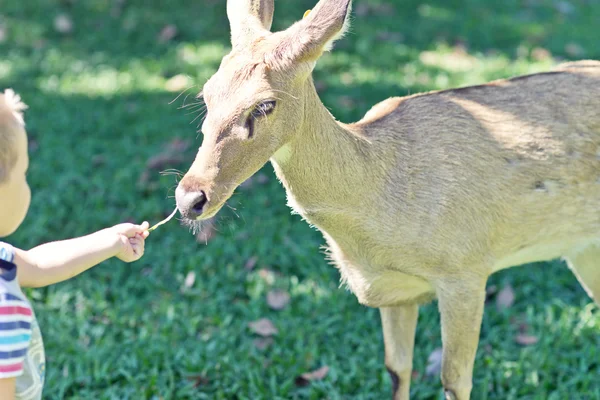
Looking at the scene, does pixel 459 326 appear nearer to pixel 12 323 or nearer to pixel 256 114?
pixel 256 114

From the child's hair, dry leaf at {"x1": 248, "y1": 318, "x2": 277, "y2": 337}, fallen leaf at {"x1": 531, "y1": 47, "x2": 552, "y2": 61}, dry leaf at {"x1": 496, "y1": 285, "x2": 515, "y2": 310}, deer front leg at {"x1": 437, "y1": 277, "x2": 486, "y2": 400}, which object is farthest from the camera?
fallen leaf at {"x1": 531, "y1": 47, "x2": 552, "y2": 61}

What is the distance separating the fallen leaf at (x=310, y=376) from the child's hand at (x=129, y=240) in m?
1.66

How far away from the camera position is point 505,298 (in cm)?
477

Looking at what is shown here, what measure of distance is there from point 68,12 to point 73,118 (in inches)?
109

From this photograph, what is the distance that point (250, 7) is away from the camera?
3154mm

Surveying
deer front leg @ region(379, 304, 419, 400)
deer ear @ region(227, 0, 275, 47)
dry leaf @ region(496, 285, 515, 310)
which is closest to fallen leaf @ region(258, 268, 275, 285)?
deer front leg @ region(379, 304, 419, 400)

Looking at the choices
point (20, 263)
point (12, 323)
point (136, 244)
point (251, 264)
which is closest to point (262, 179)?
point (251, 264)

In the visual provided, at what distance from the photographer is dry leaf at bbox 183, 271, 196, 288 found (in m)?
4.95

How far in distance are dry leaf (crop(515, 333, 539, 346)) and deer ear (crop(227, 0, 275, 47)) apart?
236cm

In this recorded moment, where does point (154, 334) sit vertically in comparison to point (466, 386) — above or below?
above

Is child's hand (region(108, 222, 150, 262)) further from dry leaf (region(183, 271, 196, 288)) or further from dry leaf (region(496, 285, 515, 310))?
dry leaf (region(496, 285, 515, 310))

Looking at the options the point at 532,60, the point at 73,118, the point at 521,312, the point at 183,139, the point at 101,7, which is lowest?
the point at 521,312

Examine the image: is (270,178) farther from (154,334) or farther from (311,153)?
(311,153)

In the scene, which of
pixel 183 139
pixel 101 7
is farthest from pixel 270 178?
pixel 101 7
